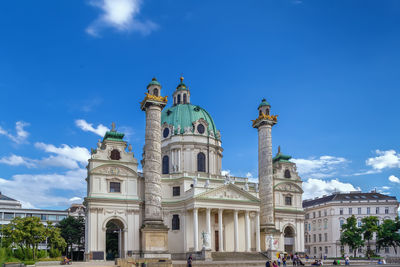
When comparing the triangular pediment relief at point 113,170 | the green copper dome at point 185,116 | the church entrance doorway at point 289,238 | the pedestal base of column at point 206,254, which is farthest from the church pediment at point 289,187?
the triangular pediment relief at point 113,170

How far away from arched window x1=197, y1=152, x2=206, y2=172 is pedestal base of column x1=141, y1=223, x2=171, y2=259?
21497 mm

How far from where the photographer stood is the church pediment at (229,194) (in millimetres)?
58375

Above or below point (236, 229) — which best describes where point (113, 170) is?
above

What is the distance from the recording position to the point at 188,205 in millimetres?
58969

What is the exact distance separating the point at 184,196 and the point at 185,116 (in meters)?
16.1

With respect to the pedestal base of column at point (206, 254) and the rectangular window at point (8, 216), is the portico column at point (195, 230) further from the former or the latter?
the rectangular window at point (8, 216)

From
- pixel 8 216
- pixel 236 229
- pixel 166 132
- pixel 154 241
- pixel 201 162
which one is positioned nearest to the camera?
pixel 154 241

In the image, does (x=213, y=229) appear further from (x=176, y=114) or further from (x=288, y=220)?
(x=176, y=114)

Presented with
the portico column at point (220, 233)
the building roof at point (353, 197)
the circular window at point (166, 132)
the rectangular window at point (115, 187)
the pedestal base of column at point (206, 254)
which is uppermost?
the circular window at point (166, 132)

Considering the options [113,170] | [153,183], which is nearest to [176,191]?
[113,170]

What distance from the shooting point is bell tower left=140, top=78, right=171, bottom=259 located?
47344 mm

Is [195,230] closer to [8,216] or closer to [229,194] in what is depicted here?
[229,194]

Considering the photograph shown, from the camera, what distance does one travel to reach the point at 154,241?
47531mm

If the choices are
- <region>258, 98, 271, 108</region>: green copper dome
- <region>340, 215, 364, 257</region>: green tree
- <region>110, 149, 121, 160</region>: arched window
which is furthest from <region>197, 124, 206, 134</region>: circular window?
<region>340, 215, 364, 257</region>: green tree
